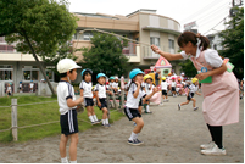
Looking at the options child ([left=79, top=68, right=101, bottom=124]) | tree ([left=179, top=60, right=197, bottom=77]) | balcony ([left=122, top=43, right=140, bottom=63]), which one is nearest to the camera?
child ([left=79, top=68, right=101, bottom=124])

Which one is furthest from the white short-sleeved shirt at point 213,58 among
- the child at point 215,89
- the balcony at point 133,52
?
the balcony at point 133,52

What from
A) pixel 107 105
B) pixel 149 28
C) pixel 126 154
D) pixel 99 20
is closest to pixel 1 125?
pixel 107 105

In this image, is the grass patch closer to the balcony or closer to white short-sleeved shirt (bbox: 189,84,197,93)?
white short-sleeved shirt (bbox: 189,84,197,93)

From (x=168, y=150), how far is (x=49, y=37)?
1235 cm

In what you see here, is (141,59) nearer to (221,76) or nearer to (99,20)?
(99,20)

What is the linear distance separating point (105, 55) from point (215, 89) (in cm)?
2778

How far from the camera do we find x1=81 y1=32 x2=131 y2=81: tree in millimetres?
31719

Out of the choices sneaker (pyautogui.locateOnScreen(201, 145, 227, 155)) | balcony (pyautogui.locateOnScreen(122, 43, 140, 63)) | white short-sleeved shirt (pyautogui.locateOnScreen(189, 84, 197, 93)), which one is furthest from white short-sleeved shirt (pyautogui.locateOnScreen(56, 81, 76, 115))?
balcony (pyautogui.locateOnScreen(122, 43, 140, 63))

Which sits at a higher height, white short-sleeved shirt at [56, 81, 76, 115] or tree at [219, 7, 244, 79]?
tree at [219, 7, 244, 79]

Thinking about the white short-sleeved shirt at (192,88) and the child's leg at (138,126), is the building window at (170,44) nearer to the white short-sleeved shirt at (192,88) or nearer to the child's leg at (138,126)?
the white short-sleeved shirt at (192,88)

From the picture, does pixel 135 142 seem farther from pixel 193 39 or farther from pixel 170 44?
pixel 170 44

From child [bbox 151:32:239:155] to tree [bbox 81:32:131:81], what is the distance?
87.9 ft

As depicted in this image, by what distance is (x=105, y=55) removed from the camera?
3206 centimetres

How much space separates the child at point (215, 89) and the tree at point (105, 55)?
87.9ft
